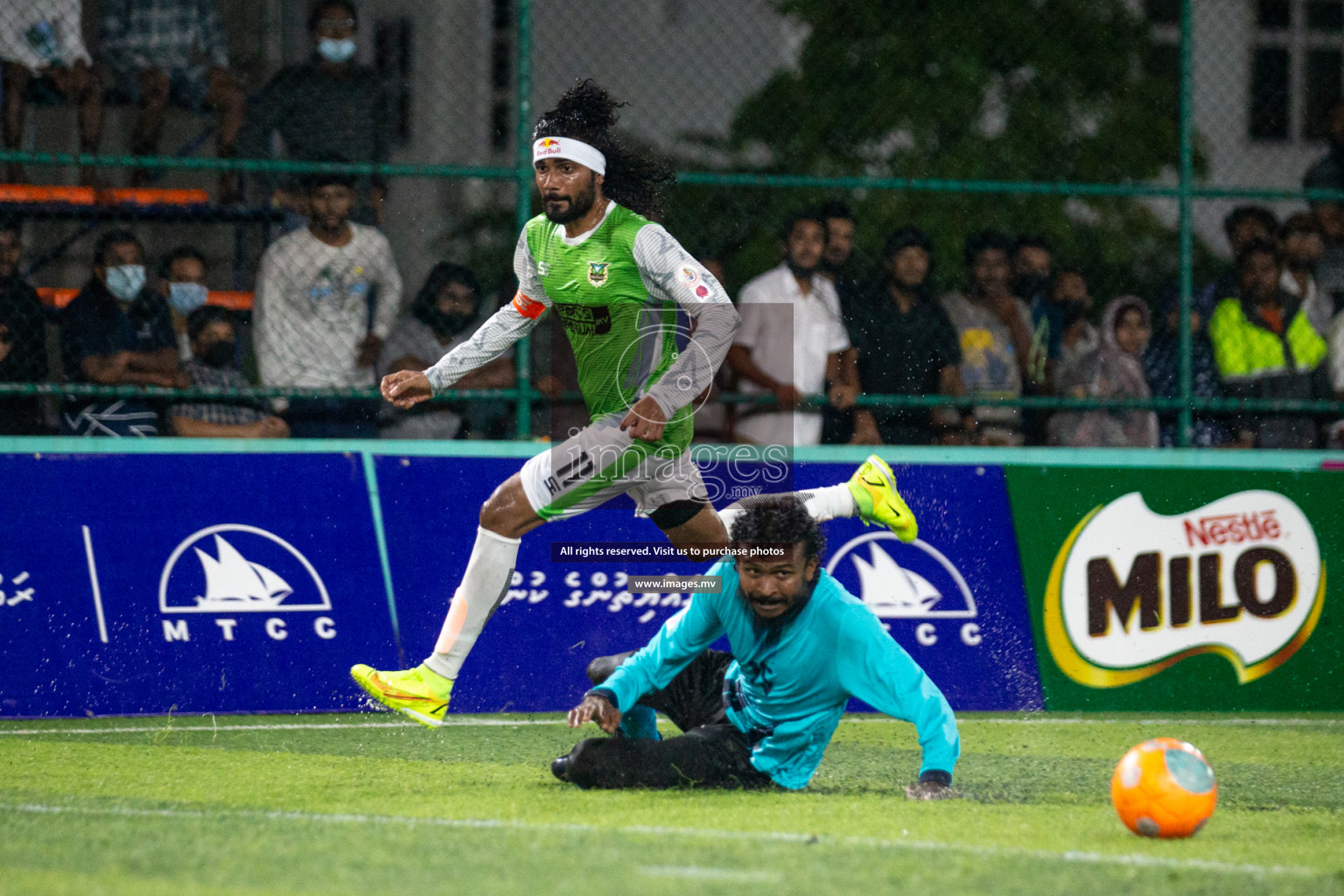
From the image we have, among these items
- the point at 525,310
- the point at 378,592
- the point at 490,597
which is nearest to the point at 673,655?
the point at 490,597

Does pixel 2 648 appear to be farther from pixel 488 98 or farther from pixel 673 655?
pixel 488 98

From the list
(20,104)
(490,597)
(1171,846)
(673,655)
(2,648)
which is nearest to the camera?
(1171,846)

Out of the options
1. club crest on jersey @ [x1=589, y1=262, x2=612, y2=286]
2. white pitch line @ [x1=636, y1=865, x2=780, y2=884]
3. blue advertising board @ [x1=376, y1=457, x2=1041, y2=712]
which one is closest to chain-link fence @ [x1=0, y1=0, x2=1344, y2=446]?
blue advertising board @ [x1=376, y1=457, x2=1041, y2=712]

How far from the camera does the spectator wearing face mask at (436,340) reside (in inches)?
344

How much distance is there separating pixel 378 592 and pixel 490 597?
6.68ft

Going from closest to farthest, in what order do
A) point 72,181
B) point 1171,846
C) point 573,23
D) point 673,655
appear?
point 1171,846 < point 673,655 < point 72,181 < point 573,23

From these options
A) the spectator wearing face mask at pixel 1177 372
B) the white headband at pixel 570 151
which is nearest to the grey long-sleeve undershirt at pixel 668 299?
the white headband at pixel 570 151

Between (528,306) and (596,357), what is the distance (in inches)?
16.0

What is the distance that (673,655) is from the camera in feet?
18.9

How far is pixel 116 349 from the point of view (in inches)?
331

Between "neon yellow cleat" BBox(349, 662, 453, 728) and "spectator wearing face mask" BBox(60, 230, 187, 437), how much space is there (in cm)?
279

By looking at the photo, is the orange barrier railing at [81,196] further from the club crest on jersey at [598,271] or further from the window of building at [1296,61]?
the window of building at [1296,61]

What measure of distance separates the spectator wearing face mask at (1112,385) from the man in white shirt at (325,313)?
3968mm

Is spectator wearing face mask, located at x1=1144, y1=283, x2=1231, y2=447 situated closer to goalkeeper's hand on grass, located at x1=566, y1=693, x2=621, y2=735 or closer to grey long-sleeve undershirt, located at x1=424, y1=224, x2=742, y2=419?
grey long-sleeve undershirt, located at x1=424, y1=224, x2=742, y2=419
